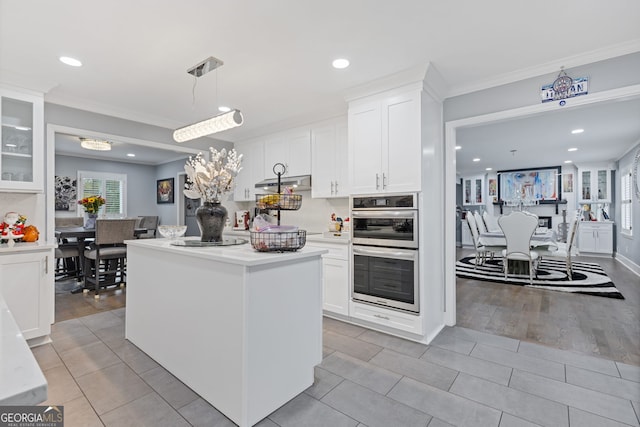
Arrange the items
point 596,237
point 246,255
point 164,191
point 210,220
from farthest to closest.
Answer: point 164,191 → point 596,237 → point 210,220 → point 246,255

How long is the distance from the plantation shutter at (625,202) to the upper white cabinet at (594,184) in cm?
87

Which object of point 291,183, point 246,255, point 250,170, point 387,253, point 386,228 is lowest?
point 387,253

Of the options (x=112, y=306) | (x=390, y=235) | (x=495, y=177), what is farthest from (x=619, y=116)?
(x=112, y=306)

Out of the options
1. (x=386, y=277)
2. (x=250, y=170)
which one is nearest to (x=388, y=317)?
(x=386, y=277)

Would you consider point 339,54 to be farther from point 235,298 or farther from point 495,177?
point 495,177

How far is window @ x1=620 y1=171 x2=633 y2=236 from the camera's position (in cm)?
638

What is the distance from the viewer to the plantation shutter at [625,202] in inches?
252

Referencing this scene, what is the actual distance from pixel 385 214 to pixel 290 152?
1.99 metres

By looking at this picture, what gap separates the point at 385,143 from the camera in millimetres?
3023

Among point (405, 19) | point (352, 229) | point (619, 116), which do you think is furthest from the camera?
point (619, 116)

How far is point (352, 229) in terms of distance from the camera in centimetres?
326

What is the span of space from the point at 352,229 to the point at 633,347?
2.66 m

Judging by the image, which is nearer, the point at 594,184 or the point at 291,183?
the point at 291,183

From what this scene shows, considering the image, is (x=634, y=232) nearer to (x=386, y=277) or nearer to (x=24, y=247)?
(x=386, y=277)
